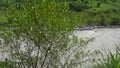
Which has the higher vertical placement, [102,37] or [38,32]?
[38,32]

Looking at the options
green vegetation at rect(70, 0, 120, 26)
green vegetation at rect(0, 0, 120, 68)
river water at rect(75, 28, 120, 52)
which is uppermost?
green vegetation at rect(0, 0, 120, 68)

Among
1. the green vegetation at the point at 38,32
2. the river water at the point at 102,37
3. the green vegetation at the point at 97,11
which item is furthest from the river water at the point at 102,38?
the green vegetation at the point at 38,32

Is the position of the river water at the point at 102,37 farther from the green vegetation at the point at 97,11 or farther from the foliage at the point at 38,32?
the foliage at the point at 38,32

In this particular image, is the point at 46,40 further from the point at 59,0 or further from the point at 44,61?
the point at 59,0

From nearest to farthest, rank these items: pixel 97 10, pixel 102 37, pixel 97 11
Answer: pixel 102 37, pixel 97 11, pixel 97 10

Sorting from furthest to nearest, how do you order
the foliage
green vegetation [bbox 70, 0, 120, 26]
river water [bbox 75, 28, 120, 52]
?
green vegetation [bbox 70, 0, 120, 26] < river water [bbox 75, 28, 120, 52] < the foliage

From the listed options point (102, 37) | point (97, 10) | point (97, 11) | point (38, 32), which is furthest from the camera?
point (97, 10)

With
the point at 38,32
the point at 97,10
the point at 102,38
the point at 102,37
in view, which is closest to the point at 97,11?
the point at 97,10

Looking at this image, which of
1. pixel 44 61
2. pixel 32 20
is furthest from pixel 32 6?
pixel 44 61

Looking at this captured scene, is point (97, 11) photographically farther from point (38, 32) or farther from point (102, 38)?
point (38, 32)

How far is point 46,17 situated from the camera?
30.5ft

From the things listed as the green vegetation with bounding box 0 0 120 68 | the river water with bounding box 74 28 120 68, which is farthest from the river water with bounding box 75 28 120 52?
the green vegetation with bounding box 0 0 120 68

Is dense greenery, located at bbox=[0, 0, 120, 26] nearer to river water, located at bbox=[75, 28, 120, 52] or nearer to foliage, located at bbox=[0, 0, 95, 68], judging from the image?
river water, located at bbox=[75, 28, 120, 52]

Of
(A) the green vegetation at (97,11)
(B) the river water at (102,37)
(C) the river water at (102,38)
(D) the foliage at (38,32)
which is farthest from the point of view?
(A) the green vegetation at (97,11)
